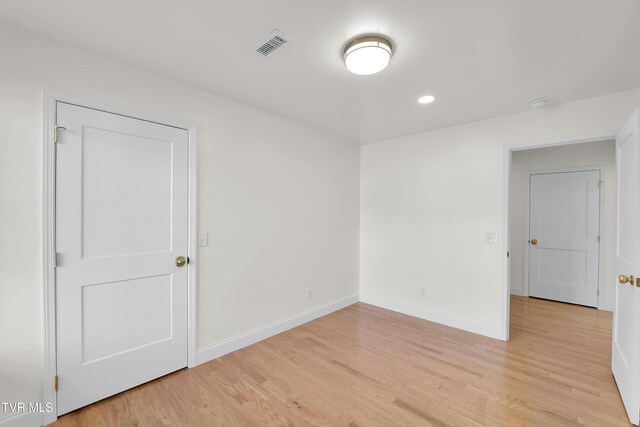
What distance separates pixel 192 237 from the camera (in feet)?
8.17

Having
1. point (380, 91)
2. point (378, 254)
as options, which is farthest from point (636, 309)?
point (378, 254)

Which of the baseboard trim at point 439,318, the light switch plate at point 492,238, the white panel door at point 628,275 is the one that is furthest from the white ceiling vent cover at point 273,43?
the baseboard trim at point 439,318

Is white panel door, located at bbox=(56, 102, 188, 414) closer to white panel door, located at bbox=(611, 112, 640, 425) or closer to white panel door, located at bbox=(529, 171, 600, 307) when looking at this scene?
white panel door, located at bbox=(611, 112, 640, 425)

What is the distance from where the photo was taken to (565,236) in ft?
14.3

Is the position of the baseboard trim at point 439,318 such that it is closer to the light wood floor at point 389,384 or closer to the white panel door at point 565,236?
the light wood floor at point 389,384

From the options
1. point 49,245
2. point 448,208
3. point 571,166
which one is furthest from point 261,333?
point 571,166

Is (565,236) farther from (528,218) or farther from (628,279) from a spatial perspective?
(628,279)

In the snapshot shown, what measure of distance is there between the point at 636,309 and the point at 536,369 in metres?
1.03

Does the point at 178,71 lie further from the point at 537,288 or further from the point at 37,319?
the point at 537,288

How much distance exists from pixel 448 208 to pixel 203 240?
287 cm

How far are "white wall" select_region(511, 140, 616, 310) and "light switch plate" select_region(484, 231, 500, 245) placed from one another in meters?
2.11

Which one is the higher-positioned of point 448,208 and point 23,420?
point 448,208

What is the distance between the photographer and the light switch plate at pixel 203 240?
101 inches

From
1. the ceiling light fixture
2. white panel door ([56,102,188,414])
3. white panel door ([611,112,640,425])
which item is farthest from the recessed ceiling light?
white panel door ([56,102,188,414])
